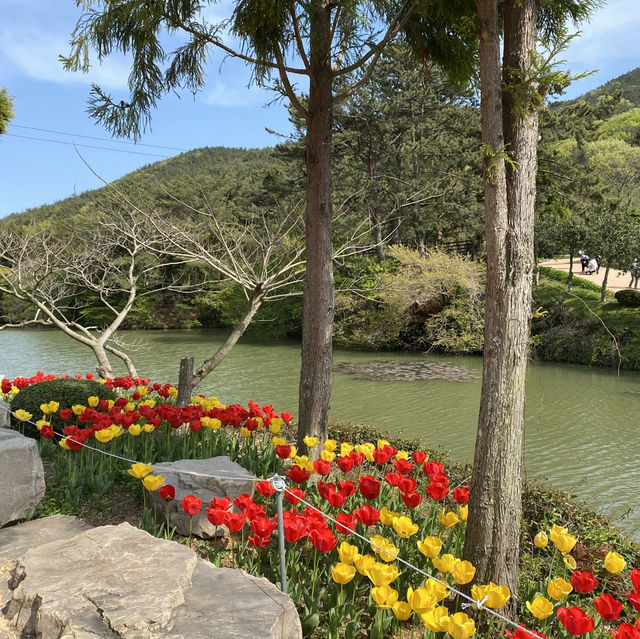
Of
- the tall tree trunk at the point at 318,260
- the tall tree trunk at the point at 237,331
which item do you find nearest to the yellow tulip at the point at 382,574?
the tall tree trunk at the point at 318,260

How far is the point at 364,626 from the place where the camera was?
8.52 ft

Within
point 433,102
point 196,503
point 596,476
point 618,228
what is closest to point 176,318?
point 433,102

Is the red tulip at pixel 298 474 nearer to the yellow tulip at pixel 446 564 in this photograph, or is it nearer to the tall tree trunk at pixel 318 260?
the yellow tulip at pixel 446 564

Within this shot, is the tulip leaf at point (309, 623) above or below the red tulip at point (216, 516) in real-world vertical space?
below

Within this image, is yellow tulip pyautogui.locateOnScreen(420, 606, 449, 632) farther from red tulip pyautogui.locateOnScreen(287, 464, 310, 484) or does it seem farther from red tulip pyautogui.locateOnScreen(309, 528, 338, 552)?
red tulip pyautogui.locateOnScreen(287, 464, 310, 484)

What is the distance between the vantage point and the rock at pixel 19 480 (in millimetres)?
3359

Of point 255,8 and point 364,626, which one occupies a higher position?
point 255,8

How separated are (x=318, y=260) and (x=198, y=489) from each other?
2262 millimetres

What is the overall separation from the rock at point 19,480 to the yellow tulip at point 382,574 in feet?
7.69

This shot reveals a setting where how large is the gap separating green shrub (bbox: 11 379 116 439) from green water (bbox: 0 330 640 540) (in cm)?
301

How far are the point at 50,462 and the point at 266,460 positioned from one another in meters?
1.78

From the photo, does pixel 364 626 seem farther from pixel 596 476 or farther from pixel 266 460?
pixel 596 476

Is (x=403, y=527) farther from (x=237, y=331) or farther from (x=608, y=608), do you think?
(x=237, y=331)

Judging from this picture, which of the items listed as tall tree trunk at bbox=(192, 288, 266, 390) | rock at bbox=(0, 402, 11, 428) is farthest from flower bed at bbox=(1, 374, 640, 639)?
tall tree trunk at bbox=(192, 288, 266, 390)
